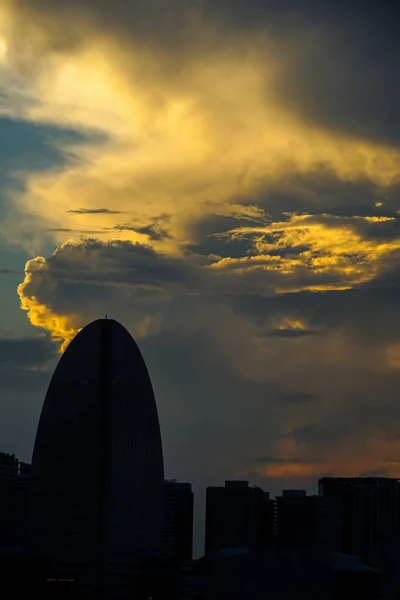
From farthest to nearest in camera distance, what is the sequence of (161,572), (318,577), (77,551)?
(77,551) → (161,572) → (318,577)

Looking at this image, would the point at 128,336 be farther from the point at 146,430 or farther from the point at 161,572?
the point at 161,572

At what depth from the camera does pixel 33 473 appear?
18475 cm

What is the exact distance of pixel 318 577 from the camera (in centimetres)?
12912

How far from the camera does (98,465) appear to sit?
586 feet

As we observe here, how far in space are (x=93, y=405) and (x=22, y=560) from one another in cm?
2334

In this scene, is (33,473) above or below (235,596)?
above

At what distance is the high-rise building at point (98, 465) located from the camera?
178 m

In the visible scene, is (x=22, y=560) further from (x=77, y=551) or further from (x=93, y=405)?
(x=93, y=405)

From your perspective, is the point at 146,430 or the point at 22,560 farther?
the point at 146,430

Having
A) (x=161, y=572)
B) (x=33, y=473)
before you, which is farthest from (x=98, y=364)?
(x=161, y=572)

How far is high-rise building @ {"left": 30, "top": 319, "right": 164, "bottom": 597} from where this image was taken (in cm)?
17750

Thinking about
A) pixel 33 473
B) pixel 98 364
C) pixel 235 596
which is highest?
pixel 98 364

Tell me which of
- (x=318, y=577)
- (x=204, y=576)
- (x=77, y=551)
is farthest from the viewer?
(x=77, y=551)

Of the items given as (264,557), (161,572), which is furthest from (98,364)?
(264,557)
